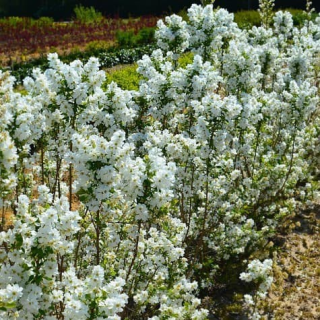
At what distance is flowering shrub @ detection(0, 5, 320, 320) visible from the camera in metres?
3.56

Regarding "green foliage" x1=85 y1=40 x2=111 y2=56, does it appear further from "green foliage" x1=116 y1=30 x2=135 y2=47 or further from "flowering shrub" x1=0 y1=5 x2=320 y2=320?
"flowering shrub" x1=0 y1=5 x2=320 y2=320

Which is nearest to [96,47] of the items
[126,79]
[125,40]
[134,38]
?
[125,40]

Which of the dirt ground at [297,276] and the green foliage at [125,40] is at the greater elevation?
the green foliage at [125,40]

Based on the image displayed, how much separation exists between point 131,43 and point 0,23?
6.42 metres

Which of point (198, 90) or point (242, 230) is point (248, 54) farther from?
point (242, 230)

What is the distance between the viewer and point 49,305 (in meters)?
3.61

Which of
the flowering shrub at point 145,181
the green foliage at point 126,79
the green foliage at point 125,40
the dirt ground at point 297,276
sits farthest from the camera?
the green foliage at point 125,40

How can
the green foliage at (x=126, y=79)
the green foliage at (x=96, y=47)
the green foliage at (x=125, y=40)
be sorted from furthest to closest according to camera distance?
the green foliage at (x=125, y=40) < the green foliage at (x=96, y=47) < the green foliage at (x=126, y=79)

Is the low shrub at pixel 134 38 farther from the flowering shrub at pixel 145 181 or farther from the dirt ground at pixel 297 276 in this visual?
the dirt ground at pixel 297 276

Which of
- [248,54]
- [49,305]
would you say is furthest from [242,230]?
[49,305]

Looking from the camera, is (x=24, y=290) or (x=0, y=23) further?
(x=0, y=23)

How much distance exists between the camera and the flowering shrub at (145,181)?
3557 mm

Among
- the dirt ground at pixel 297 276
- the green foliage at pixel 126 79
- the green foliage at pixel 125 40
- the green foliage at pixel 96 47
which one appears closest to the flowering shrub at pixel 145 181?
the dirt ground at pixel 297 276

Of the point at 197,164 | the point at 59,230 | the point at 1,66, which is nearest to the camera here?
the point at 59,230
